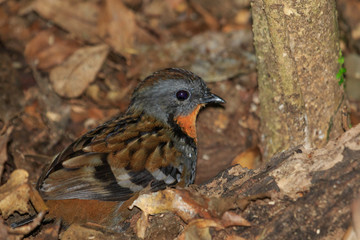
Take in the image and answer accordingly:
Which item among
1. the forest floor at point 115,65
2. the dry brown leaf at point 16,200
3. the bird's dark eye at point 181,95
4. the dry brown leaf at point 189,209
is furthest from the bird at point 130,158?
the forest floor at point 115,65

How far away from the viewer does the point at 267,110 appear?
16.9 feet

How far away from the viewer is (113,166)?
4410mm

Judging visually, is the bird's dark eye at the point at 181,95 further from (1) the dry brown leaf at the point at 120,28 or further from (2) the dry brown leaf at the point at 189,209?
(1) the dry brown leaf at the point at 120,28

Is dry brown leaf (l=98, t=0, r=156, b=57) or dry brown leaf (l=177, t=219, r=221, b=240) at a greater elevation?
dry brown leaf (l=98, t=0, r=156, b=57)

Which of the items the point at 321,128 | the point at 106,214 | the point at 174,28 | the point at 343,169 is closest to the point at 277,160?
the point at 343,169

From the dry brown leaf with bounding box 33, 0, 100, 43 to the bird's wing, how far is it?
2932 millimetres

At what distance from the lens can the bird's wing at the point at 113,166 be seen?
4.27m

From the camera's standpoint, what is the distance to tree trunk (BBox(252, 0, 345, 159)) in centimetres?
430

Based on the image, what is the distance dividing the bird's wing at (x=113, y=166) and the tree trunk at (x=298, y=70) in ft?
3.75

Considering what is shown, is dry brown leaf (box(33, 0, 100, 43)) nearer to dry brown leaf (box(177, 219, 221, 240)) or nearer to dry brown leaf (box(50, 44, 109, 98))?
dry brown leaf (box(50, 44, 109, 98))

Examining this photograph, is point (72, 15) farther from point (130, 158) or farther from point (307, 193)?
point (307, 193)

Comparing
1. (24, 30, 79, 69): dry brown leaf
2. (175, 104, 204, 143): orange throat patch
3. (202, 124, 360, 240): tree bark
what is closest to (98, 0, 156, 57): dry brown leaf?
(24, 30, 79, 69): dry brown leaf

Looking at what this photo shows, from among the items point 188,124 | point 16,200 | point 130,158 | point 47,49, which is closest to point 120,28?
point 47,49

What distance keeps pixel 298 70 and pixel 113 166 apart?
1.94m
